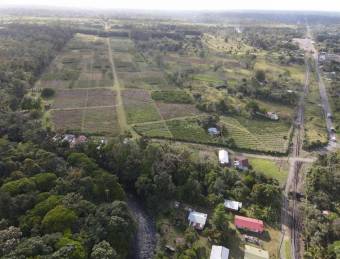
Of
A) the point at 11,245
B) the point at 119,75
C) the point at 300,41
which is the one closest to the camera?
the point at 11,245

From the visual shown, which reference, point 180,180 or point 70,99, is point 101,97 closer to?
point 70,99

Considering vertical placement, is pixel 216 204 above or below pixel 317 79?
below

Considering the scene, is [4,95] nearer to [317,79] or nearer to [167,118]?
[167,118]

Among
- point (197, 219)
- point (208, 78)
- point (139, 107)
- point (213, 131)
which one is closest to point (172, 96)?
point (139, 107)

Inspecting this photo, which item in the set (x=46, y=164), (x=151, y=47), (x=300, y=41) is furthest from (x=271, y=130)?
(x=300, y=41)

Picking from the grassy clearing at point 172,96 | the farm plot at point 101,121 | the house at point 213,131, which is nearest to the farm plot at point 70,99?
the farm plot at point 101,121

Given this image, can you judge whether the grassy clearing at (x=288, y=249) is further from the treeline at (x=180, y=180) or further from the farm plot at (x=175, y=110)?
the farm plot at (x=175, y=110)
